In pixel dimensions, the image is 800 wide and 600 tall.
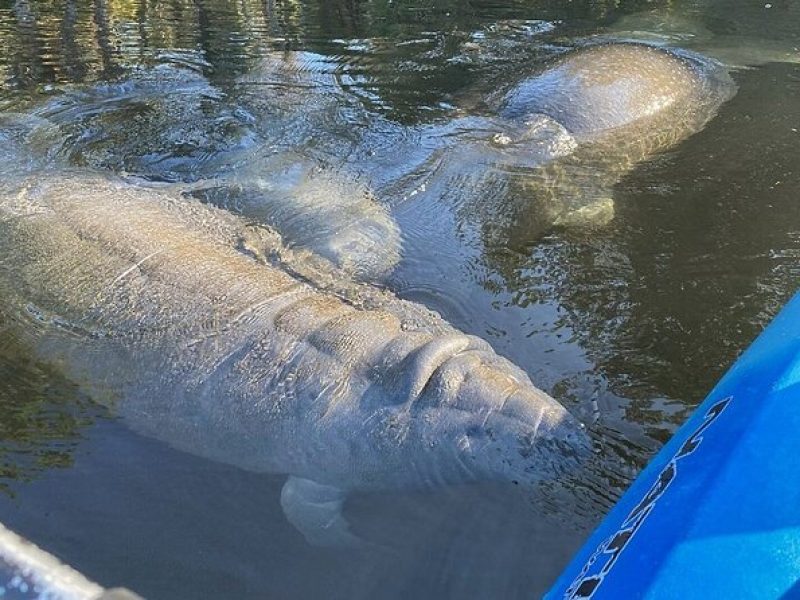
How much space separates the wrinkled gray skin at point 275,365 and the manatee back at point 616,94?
3.58 meters

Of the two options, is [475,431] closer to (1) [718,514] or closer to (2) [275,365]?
(2) [275,365]

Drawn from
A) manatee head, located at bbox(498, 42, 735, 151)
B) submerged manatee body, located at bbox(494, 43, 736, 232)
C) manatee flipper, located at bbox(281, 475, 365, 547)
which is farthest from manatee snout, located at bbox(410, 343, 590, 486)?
manatee head, located at bbox(498, 42, 735, 151)

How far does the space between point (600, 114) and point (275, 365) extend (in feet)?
15.4

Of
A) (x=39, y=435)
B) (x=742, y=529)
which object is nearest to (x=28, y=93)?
(x=39, y=435)

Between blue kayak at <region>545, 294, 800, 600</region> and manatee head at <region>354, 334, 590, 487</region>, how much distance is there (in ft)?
2.32

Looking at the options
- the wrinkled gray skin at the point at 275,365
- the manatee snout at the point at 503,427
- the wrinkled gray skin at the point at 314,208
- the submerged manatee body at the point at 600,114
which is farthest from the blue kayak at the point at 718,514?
the submerged manatee body at the point at 600,114

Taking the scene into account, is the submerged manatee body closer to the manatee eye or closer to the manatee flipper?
the manatee eye

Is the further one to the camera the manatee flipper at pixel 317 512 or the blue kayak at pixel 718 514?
the manatee flipper at pixel 317 512

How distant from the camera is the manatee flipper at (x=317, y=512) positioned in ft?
11.9

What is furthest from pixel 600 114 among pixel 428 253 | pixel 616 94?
pixel 428 253

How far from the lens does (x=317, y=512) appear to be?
372 cm

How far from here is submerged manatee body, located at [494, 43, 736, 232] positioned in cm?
671

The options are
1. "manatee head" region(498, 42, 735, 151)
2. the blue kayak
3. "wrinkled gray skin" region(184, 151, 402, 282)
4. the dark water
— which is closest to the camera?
the blue kayak

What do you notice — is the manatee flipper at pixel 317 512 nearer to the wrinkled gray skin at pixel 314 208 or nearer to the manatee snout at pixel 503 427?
the manatee snout at pixel 503 427
